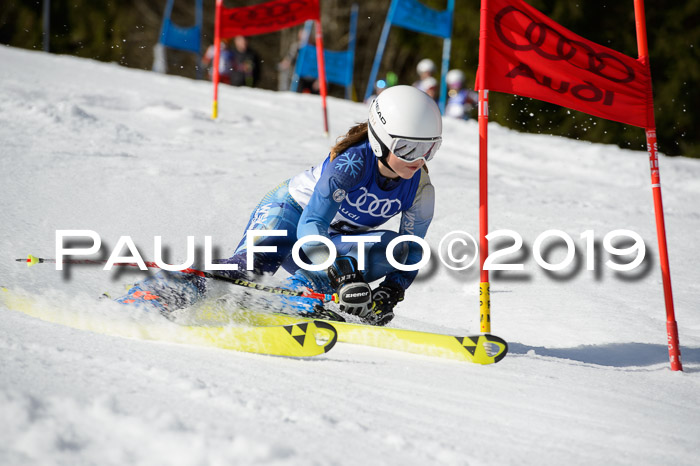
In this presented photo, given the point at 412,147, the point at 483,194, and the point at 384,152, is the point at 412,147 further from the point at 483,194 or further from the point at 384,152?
the point at 483,194

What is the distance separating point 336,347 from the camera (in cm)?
314

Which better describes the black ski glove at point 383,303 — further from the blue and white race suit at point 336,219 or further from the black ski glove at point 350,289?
the black ski glove at point 350,289

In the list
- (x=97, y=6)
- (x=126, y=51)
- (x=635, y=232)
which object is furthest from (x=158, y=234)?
(x=126, y=51)

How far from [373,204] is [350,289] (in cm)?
62

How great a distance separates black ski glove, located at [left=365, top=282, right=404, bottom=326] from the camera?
365 cm

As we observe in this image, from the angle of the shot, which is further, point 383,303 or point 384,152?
point 383,303

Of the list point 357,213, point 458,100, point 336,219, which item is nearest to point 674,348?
point 357,213

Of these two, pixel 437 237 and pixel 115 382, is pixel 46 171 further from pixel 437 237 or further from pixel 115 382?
pixel 115 382

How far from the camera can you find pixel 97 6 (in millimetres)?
28234

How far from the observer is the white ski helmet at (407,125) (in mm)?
3318

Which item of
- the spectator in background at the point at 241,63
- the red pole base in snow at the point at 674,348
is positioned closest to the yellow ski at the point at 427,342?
the red pole base in snow at the point at 674,348

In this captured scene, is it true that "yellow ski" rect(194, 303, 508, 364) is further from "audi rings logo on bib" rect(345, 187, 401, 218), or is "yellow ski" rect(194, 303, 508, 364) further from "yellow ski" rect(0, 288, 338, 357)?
"audi rings logo on bib" rect(345, 187, 401, 218)

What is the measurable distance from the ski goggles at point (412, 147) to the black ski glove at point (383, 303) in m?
0.73

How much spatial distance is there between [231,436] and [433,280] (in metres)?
3.73
